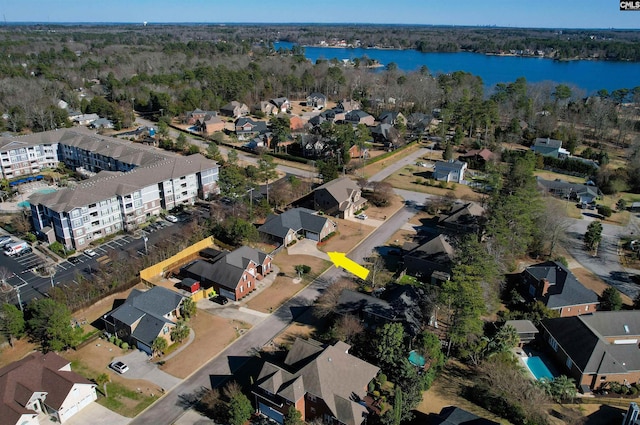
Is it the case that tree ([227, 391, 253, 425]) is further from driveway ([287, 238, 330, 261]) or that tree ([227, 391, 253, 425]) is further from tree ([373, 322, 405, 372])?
driveway ([287, 238, 330, 261])

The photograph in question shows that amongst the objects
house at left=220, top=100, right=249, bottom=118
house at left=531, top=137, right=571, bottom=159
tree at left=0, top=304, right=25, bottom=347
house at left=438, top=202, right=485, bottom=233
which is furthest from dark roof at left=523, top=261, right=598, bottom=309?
house at left=220, top=100, right=249, bottom=118

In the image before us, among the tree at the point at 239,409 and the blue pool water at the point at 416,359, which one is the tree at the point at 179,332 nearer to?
the tree at the point at 239,409

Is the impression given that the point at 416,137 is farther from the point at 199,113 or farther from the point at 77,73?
the point at 77,73

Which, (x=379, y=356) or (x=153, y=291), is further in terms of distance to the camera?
(x=153, y=291)

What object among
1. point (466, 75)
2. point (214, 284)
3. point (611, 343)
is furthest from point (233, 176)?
point (466, 75)

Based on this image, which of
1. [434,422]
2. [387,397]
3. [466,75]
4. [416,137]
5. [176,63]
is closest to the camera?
[434,422]

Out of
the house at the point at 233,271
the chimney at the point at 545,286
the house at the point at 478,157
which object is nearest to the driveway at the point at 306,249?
the house at the point at 233,271

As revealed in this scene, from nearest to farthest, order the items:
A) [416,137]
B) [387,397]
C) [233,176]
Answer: [387,397] < [233,176] < [416,137]
